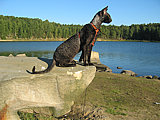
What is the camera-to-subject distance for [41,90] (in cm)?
466

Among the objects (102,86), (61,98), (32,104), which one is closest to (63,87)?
(61,98)

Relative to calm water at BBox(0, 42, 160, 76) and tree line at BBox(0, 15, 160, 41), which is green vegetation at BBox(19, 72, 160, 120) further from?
tree line at BBox(0, 15, 160, 41)

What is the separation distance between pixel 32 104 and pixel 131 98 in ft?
13.1

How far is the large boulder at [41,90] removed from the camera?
14.3 ft

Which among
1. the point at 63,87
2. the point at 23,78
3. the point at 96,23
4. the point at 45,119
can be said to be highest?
the point at 96,23

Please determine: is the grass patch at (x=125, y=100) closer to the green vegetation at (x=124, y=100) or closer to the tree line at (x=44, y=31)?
the green vegetation at (x=124, y=100)

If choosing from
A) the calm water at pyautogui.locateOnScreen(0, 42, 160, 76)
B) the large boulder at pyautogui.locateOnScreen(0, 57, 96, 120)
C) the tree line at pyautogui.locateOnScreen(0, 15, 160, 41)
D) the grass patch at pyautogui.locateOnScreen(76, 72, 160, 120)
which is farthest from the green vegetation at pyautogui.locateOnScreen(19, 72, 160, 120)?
the tree line at pyautogui.locateOnScreen(0, 15, 160, 41)

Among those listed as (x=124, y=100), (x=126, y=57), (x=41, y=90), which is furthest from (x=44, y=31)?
(x=41, y=90)

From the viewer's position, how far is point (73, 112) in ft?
17.7

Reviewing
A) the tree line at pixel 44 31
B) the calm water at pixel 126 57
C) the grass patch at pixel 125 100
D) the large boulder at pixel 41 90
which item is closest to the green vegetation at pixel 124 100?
the grass patch at pixel 125 100

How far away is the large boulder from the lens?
4359 mm

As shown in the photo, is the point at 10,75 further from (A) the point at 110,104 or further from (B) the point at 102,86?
(B) the point at 102,86

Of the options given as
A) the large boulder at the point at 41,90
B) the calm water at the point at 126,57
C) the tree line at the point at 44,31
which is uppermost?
the tree line at the point at 44,31

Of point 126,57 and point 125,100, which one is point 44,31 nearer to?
point 126,57
